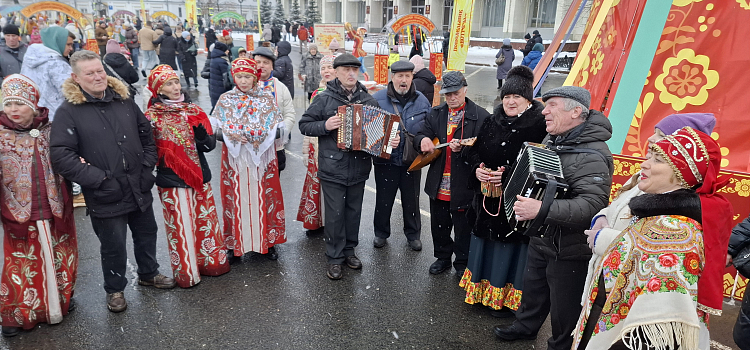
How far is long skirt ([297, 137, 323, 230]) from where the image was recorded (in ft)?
16.8

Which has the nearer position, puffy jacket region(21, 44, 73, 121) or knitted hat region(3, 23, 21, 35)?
puffy jacket region(21, 44, 73, 121)

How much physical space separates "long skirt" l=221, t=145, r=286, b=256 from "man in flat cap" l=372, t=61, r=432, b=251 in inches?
42.0

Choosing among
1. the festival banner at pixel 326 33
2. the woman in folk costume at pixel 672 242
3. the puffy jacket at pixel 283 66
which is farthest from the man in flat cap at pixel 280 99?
the festival banner at pixel 326 33

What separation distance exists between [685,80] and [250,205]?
412 cm

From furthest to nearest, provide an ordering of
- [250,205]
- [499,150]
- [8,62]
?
1. [8,62]
2. [250,205]
3. [499,150]

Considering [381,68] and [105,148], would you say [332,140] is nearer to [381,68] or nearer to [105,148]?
[105,148]

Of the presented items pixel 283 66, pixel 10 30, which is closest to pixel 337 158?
pixel 283 66

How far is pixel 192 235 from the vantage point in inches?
156

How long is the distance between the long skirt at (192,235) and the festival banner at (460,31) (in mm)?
13999

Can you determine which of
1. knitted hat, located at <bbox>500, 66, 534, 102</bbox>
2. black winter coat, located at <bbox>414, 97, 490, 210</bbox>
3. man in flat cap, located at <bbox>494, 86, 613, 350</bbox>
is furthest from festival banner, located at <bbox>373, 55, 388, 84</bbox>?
man in flat cap, located at <bbox>494, 86, 613, 350</bbox>

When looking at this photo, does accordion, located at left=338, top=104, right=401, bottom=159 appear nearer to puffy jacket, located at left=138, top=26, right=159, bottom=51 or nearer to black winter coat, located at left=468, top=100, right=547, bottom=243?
black winter coat, located at left=468, top=100, right=547, bottom=243

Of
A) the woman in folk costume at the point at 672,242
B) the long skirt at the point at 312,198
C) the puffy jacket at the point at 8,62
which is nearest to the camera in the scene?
the woman in folk costume at the point at 672,242

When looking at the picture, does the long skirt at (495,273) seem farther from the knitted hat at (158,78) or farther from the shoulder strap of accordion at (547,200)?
the knitted hat at (158,78)

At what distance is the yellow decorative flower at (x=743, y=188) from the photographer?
12.3 feet
